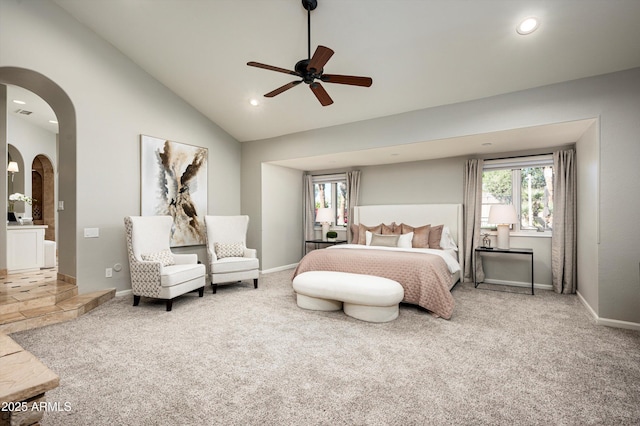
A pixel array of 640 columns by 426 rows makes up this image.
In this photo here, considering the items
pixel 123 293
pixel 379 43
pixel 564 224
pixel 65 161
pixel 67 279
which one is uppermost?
pixel 379 43

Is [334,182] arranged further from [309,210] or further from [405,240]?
[405,240]

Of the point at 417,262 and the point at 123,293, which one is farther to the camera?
the point at 123,293

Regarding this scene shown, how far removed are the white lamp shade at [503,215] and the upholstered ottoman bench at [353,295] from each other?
8.00 ft

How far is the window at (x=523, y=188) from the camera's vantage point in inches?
193

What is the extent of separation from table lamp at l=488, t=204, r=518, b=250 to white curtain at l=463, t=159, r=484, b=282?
1.26 feet

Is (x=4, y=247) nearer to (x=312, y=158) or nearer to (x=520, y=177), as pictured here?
(x=312, y=158)

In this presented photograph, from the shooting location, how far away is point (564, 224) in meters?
4.54

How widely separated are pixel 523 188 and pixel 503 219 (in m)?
0.90

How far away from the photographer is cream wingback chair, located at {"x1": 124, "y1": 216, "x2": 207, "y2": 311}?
3.71 m

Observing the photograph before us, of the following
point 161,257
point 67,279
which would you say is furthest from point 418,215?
point 67,279

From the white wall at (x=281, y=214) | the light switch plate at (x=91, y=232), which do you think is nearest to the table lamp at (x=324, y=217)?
the white wall at (x=281, y=214)

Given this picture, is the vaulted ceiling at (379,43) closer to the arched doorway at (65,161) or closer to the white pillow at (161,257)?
the arched doorway at (65,161)

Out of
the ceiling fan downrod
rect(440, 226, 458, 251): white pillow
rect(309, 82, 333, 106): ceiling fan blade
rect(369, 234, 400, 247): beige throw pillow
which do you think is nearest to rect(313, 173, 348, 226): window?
rect(369, 234, 400, 247): beige throw pillow

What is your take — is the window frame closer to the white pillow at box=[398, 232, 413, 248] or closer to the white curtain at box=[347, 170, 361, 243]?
the white curtain at box=[347, 170, 361, 243]
